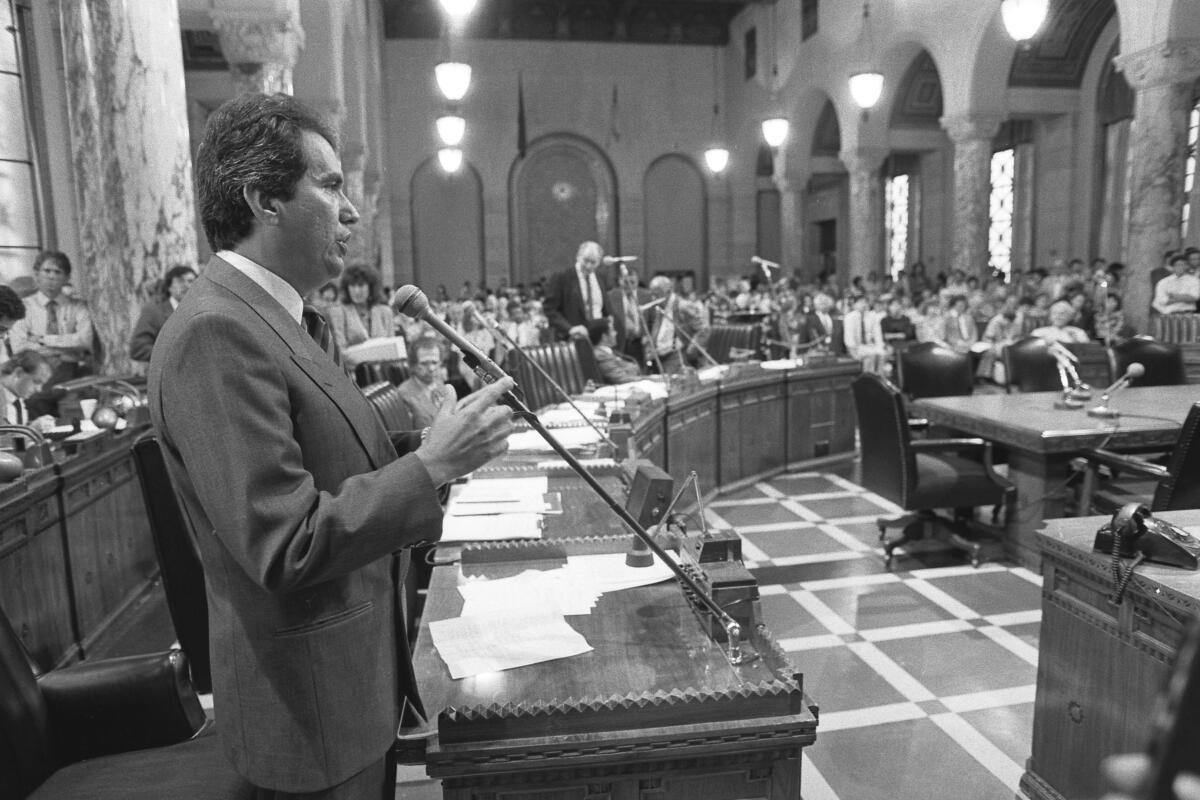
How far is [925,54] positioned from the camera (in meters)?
15.1

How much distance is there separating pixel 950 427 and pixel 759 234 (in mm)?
17419

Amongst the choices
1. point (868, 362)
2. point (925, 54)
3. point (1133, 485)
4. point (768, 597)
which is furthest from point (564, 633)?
point (925, 54)

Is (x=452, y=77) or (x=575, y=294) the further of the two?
(x=452, y=77)

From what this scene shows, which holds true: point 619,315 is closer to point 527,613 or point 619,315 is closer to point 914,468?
point 914,468

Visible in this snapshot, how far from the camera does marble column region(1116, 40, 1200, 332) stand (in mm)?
8852

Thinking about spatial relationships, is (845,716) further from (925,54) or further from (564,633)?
(925,54)

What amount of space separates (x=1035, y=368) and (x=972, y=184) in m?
7.31

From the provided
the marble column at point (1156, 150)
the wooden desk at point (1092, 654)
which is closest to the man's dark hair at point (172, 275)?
the wooden desk at point (1092, 654)

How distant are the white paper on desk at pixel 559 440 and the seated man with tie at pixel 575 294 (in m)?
2.98

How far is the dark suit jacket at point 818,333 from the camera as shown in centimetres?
1002

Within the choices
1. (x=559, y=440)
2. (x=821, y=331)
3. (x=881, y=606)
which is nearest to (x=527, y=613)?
(x=559, y=440)

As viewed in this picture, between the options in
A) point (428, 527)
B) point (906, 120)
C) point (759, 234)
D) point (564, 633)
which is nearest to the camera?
point (428, 527)

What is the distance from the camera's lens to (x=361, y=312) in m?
6.91

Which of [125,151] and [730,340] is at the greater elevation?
[125,151]
